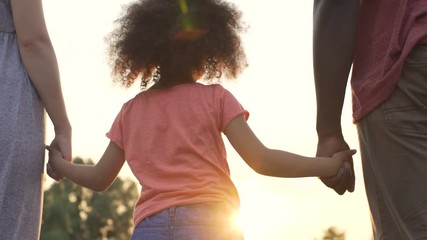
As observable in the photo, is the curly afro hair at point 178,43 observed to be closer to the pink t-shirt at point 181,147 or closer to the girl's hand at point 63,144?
the pink t-shirt at point 181,147

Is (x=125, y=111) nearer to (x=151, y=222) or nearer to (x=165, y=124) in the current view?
(x=165, y=124)

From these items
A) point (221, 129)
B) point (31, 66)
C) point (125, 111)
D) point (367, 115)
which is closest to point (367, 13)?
point (367, 115)

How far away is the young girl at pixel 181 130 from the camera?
2.98 m

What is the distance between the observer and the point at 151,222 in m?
2.99

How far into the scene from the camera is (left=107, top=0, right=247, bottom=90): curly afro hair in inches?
129

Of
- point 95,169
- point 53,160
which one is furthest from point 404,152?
point 53,160

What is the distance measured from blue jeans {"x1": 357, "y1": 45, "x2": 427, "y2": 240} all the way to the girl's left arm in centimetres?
100

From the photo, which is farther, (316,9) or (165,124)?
(316,9)

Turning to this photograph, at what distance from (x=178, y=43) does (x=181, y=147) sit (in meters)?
0.44

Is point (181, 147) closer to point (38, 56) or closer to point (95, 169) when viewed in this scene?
point (95, 169)

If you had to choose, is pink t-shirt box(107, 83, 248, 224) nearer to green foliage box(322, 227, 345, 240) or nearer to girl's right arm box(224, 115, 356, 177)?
girl's right arm box(224, 115, 356, 177)

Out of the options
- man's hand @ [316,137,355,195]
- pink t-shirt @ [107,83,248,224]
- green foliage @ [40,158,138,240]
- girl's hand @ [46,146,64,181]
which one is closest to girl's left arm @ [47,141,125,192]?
girl's hand @ [46,146,64,181]

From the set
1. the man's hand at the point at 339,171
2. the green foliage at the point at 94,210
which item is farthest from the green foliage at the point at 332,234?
the man's hand at the point at 339,171

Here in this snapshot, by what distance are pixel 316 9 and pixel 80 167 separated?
114 centimetres
